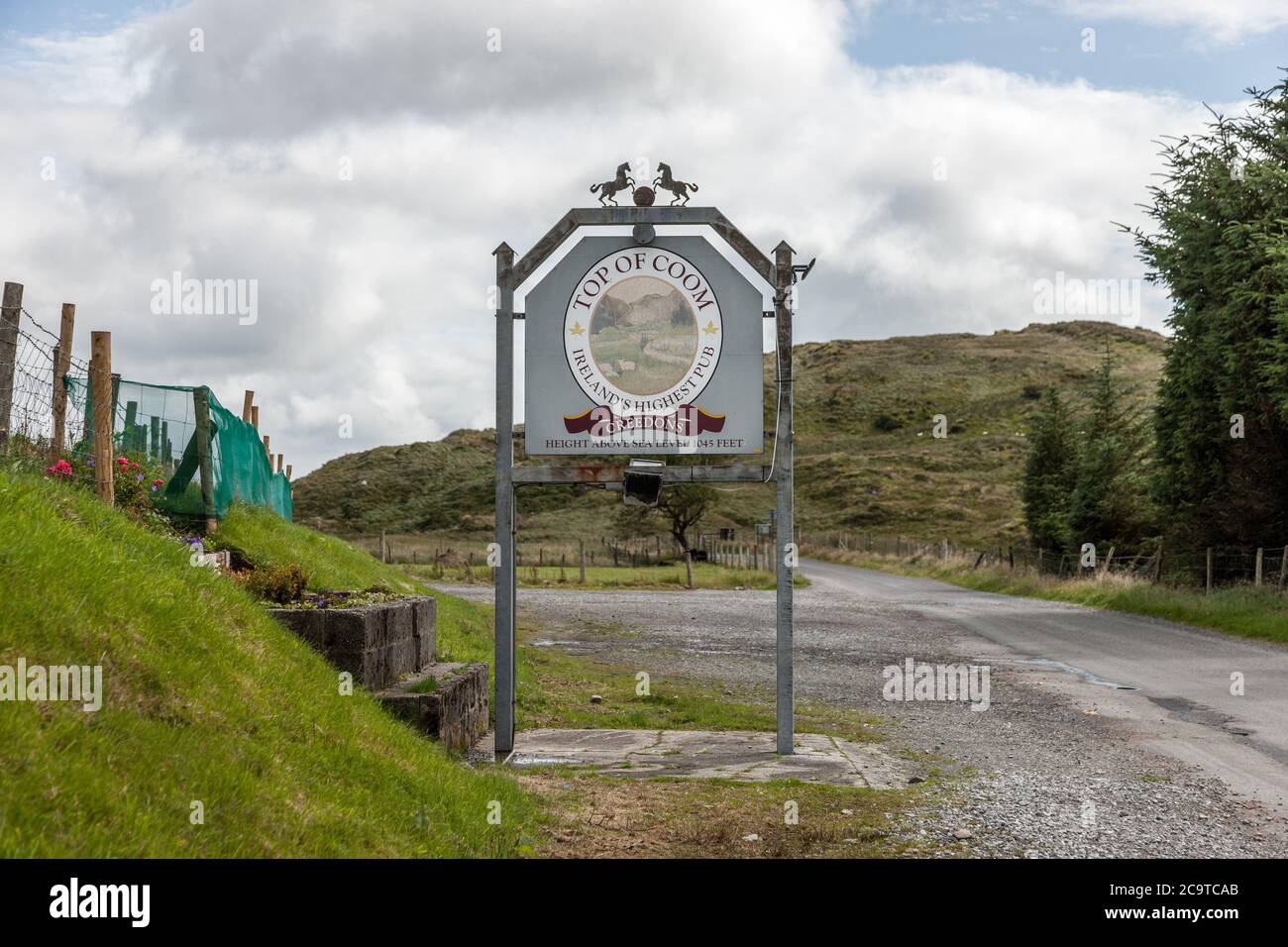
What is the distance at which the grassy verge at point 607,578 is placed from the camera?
41.5 m

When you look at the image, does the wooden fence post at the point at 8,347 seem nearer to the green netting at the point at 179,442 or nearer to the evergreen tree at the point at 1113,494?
the green netting at the point at 179,442

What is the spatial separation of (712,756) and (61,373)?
6525 mm

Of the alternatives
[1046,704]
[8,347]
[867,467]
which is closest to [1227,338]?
[1046,704]

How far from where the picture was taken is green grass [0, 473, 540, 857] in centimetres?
412

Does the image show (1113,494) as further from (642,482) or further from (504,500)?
(504,500)

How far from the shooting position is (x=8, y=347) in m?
8.89

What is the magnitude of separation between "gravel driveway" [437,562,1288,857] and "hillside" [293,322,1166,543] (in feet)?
129

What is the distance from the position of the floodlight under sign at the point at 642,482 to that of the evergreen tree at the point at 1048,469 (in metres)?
37.5

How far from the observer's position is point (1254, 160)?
26.6 metres

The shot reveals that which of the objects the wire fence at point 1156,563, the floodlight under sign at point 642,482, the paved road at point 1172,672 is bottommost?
the paved road at point 1172,672

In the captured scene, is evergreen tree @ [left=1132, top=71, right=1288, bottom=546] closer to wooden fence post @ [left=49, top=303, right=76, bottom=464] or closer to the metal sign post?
the metal sign post

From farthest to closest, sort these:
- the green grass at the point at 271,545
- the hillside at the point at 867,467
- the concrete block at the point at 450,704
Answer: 1. the hillside at the point at 867,467
2. the green grass at the point at 271,545
3. the concrete block at the point at 450,704

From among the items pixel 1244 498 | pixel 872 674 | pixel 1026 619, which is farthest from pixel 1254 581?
pixel 872 674

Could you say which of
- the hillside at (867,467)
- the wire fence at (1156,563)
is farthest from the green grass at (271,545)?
the hillside at (867,467)
